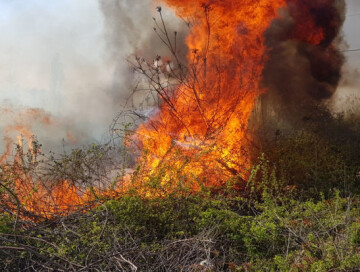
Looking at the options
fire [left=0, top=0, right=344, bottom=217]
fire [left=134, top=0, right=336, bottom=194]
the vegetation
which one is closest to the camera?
the vegetation

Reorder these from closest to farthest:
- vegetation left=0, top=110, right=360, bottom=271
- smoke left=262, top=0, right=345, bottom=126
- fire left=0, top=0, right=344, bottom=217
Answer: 1. vegetation left=0, top=110, right=360, bottom=271
2. fire left=0, top=0, right=344, bottom=217
3. smoke left=262, top=0, right=345, bottom=126

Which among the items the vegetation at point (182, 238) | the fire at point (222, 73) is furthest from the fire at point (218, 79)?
the vegetation at point (182, 238)

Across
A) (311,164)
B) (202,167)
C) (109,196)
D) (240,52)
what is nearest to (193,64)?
(240,52)

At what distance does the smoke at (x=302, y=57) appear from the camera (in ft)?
35.6

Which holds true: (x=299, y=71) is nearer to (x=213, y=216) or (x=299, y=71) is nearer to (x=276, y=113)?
(x=276, y=113)

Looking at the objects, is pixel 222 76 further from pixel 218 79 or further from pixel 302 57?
pixel 302 57

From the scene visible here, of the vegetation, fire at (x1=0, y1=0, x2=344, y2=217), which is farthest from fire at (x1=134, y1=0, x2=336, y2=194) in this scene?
the vegetation

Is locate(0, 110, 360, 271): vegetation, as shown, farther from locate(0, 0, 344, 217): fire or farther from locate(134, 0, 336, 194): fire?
locate(134, 0, 336, 194): fire

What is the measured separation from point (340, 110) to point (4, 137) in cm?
895

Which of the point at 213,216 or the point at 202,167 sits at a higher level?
the point at 202,167

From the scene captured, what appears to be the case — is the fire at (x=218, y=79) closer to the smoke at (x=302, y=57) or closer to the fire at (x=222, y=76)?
the fire at (x=222, y=76)

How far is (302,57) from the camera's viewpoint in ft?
37.1

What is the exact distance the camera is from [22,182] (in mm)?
7820

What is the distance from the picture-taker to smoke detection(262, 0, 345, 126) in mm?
10859
